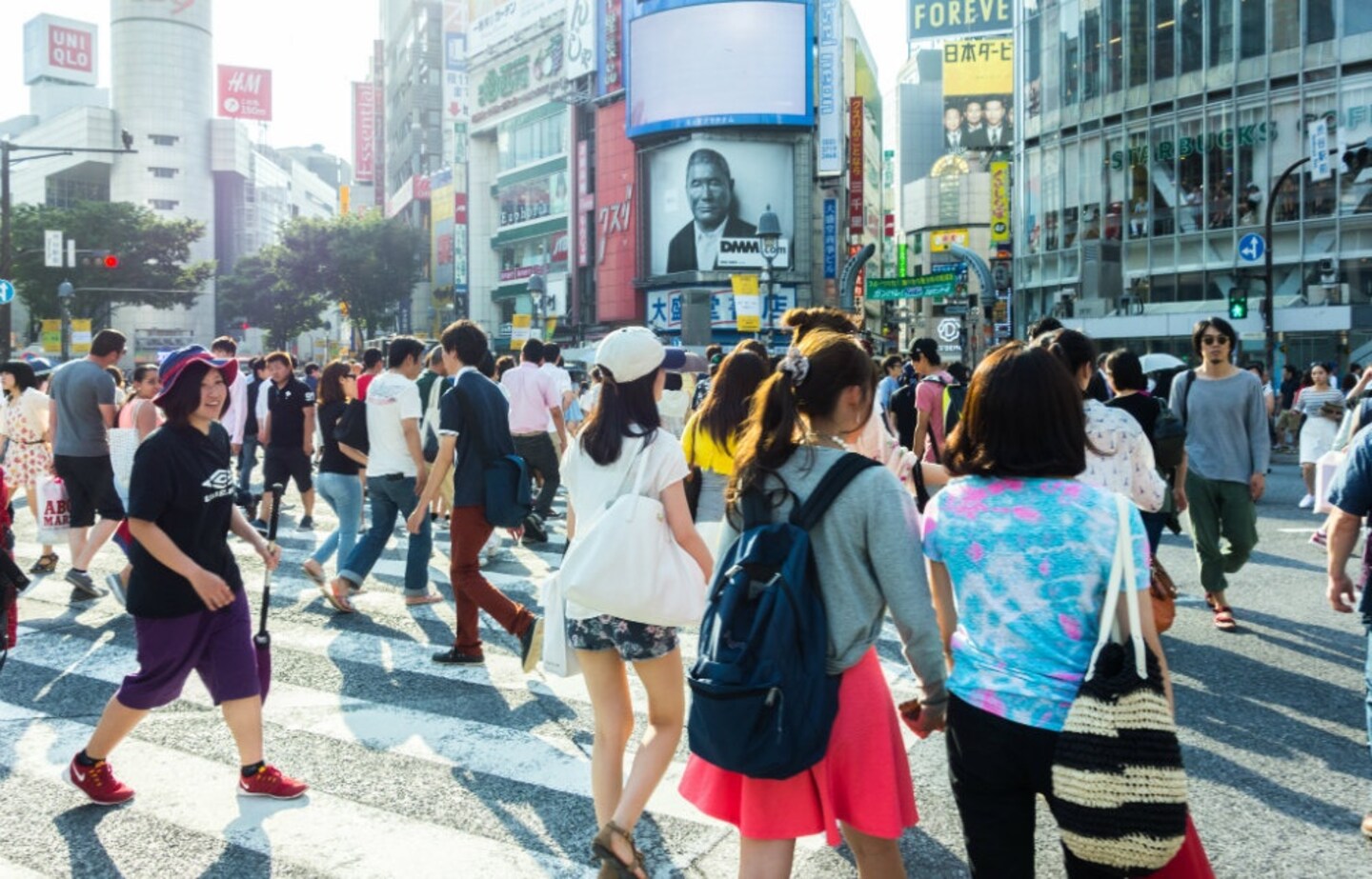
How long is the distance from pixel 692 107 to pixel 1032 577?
49723 mm

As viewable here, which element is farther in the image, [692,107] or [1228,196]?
[692,107]

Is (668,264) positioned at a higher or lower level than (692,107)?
lower

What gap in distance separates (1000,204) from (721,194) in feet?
42.6

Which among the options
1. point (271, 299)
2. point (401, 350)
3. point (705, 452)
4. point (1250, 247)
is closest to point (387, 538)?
point (401, 350)

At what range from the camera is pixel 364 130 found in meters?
109

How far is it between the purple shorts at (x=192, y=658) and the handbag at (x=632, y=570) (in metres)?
1.51

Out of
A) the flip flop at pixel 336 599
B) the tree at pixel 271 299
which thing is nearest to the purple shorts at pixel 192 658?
the flip flop at pixel 336 599

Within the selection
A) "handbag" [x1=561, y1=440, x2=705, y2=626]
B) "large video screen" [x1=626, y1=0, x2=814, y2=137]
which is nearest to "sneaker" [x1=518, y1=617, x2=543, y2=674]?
"handbag" [x1=561, y1=440, x2=705, y2=626]

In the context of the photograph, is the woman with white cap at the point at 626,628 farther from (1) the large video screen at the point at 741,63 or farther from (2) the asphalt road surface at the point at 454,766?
(1) the large video screen at the point at 741,63

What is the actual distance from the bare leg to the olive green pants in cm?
585

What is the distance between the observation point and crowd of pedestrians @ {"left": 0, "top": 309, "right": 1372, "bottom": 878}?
2510 millimetres

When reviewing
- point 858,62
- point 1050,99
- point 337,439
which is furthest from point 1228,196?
point 858,62

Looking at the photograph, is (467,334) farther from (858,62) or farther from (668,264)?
(858,62)

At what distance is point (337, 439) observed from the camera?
27.5 feet
